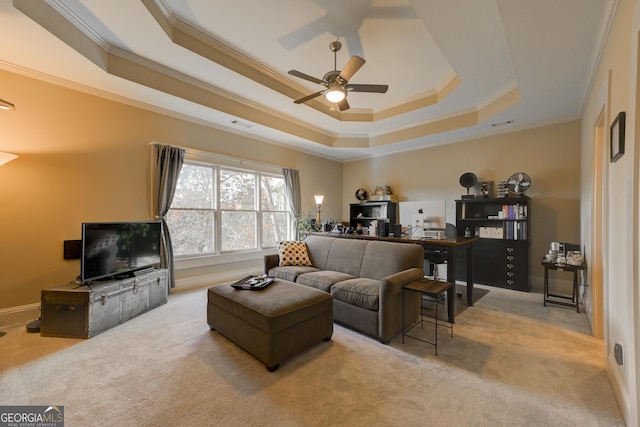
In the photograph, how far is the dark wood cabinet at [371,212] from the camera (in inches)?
236

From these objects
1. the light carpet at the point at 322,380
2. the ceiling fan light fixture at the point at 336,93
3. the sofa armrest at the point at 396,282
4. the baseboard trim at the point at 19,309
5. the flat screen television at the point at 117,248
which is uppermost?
the ceiling fan light fixture at the point at 336,93

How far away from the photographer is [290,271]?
355 cm

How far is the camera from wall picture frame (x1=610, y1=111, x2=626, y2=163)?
64.3 inches

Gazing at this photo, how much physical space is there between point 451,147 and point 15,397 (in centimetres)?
660

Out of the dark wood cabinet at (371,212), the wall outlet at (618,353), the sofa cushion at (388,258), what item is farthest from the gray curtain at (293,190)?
the wall outlet at (618,353)

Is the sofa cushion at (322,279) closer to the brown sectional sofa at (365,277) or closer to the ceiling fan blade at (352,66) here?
the brown sectional sofa at (365,277)

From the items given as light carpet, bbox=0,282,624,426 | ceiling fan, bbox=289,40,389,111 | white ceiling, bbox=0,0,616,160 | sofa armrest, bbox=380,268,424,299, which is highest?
white ceiling, bbox=0,0,616,160

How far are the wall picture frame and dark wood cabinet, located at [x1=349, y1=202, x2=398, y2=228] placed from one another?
13.3ft

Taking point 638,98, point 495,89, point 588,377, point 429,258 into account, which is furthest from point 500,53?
point 588,377

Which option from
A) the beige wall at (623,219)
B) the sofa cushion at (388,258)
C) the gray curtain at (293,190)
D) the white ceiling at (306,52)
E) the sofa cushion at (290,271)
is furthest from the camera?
the gray curtain at (293,190)

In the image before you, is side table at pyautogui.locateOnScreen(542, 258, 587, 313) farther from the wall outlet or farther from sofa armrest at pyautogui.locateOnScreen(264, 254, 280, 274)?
sofa armrest at pyautogui.locateOnScreen(264, 254, 280, 274)

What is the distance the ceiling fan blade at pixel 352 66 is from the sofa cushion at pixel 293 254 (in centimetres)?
247
